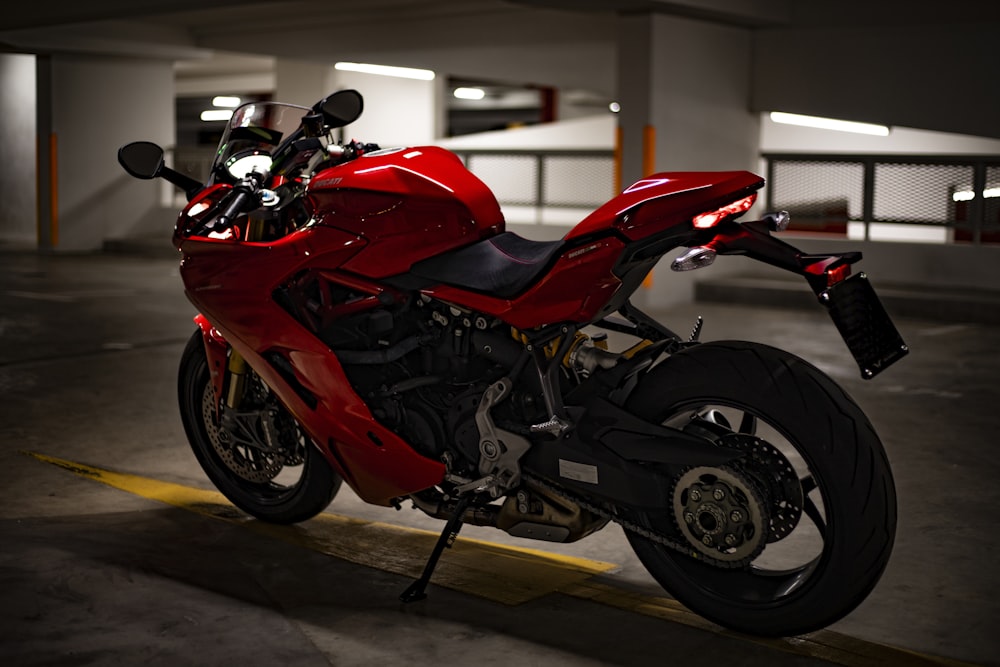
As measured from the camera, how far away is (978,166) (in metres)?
11.1

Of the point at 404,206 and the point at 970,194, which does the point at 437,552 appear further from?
the point at 970,194

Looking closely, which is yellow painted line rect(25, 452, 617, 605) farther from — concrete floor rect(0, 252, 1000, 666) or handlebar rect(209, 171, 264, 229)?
handlebar rect(209, 171, 264, 229)

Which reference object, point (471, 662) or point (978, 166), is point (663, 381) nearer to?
point (471, 662)

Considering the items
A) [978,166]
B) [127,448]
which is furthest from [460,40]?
[127,448]

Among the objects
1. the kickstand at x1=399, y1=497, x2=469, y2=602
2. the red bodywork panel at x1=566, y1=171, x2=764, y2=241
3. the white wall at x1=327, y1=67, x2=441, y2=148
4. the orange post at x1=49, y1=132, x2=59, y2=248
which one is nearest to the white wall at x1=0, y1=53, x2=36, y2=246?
the orange post at x1=49, y1=132, x2=59, y2=248

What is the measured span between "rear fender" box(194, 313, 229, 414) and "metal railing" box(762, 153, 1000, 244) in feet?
28.5

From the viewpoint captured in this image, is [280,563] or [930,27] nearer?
[280,563]

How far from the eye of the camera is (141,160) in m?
3.96

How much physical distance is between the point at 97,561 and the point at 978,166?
Answer: 30.7ft

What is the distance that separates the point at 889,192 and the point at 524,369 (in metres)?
9.32

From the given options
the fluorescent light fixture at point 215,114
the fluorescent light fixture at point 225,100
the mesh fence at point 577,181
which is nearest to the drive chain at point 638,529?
the mesh fence at point 577,181

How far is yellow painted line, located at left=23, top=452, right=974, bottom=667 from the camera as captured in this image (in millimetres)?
3205

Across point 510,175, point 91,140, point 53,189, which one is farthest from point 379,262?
point 91,140

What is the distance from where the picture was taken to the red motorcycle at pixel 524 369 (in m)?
3.04
